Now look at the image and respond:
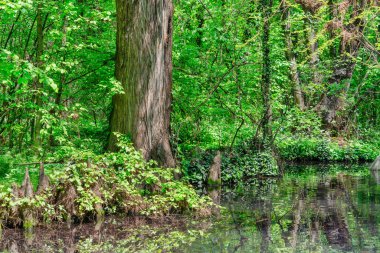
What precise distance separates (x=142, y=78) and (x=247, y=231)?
395 cm

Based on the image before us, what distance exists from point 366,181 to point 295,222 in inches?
284

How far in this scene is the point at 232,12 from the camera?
1662 cm

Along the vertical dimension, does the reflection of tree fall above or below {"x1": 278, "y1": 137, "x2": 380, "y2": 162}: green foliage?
below

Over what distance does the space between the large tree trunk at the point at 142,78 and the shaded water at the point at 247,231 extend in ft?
6.17

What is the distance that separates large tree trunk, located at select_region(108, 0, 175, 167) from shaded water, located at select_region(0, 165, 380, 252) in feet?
6.17

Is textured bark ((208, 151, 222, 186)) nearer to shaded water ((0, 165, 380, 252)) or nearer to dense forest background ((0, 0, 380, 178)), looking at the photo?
dense forest background ((0, 0, 380, 178))

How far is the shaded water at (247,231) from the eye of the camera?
25.1ft

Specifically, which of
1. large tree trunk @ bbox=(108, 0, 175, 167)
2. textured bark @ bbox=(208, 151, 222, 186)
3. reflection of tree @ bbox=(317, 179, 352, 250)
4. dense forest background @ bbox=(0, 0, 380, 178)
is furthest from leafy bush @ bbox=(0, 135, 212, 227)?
textured bark @ bbox=(208, 151, 222, 186)

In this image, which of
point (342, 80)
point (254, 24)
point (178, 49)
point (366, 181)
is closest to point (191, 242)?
point (178, 49)

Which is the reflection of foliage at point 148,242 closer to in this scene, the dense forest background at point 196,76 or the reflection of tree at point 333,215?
the reflection of tree at point 333,215

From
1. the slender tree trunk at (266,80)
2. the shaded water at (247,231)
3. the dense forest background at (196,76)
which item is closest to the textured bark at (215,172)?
the dense forest background at (196,76)

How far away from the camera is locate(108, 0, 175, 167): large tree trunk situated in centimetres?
1104

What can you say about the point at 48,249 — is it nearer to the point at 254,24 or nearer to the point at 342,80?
the point at 254,24

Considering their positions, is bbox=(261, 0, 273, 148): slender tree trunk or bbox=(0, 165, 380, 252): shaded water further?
bbox=(261, 0, 273, 148): slender tree trunk
